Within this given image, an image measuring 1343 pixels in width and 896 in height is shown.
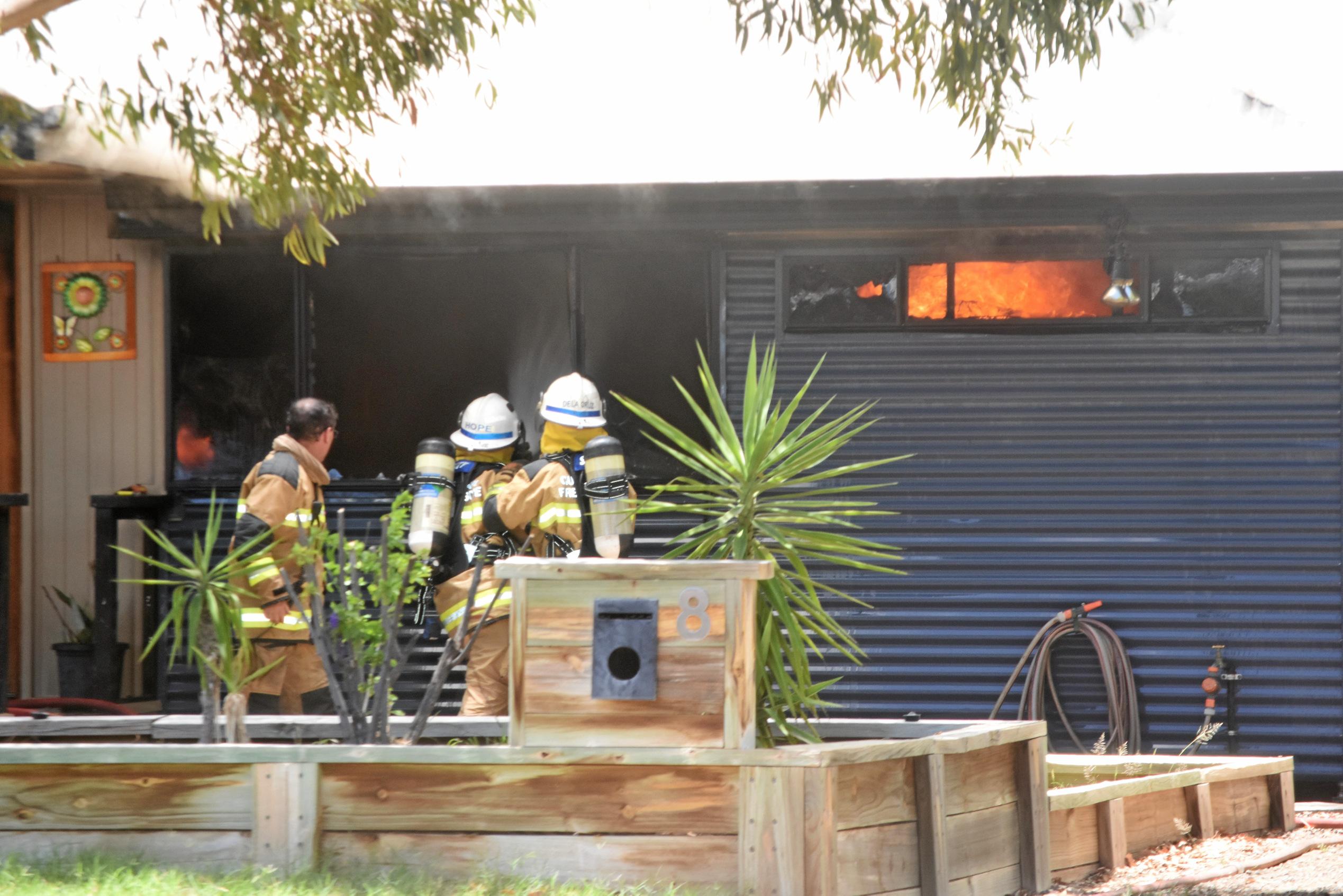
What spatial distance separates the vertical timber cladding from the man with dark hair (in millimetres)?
2653

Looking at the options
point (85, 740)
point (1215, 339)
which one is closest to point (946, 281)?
point (1215, 339)

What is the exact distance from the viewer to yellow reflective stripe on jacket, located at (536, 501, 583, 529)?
634 centimetres

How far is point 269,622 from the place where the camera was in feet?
20.1

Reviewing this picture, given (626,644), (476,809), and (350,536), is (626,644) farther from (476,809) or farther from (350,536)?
(350,536)

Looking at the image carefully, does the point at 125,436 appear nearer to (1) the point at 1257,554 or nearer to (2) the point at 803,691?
(2) the point at 803,691

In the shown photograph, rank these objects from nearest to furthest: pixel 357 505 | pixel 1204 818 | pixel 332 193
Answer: pixel 1204 818, pixel 332 193, pixel 357 505

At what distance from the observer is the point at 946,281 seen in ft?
26.2

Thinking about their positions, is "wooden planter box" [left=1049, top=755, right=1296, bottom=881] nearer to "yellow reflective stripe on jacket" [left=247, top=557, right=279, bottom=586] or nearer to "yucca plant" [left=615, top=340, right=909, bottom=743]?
"yucca plant" [left=615, top=340, right=909, bottom=743]

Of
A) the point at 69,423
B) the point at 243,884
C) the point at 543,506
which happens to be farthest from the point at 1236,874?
the point at 69,423

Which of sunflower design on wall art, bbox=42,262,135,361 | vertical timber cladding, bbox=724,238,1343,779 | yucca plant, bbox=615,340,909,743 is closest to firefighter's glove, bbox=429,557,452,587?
vertical timber cladding, bbox=724,238,1343,779

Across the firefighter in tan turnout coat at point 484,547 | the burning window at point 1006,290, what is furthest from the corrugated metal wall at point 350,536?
the burning window at point 1006,290

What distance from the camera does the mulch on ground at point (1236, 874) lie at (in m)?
5.05

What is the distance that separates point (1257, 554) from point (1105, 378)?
1.29 metres

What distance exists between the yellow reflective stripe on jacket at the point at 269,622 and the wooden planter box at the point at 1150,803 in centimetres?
334
